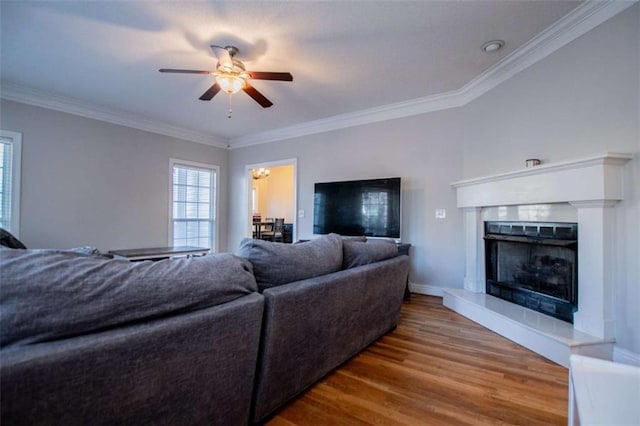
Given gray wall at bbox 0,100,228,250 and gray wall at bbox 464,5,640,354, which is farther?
gray wall at bbox 0,100,228,250

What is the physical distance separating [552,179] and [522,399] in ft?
5.78

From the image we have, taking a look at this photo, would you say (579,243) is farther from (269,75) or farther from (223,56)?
(223,56)

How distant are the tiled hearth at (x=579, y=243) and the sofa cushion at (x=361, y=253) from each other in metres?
1.33

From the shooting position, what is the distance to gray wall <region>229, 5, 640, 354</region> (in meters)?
2.07

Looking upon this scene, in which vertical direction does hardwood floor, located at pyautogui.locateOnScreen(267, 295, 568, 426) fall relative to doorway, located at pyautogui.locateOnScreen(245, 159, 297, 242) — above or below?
below

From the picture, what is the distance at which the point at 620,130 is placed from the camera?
2.13m

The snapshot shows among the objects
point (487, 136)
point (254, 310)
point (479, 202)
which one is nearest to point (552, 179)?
point (479, 202)

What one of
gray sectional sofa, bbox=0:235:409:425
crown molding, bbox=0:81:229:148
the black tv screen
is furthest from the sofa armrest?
crown molding, bbox=0:81:229:148

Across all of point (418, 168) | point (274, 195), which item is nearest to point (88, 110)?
point (418, 168)

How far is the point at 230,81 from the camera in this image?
2758 mm

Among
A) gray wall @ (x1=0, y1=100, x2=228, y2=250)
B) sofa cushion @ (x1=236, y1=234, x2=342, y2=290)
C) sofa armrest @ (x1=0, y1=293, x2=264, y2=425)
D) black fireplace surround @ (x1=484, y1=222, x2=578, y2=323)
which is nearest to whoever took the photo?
sofa armrest @ (x1=0, y1=293, x2=264, y2=425)

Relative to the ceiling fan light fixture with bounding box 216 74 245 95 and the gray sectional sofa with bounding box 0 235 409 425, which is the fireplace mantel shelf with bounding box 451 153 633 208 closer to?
the gray sectional sofa with bounding box 0 235 409 425

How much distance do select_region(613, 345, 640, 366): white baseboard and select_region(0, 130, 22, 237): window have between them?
20.7 ft

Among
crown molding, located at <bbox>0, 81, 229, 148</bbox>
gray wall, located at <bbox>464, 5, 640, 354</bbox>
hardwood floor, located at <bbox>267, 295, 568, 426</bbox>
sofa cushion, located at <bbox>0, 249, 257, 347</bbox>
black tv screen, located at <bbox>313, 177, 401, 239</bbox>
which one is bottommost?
hardwood floor, located at <bbox>267, 295, 568, 426</bbox>
